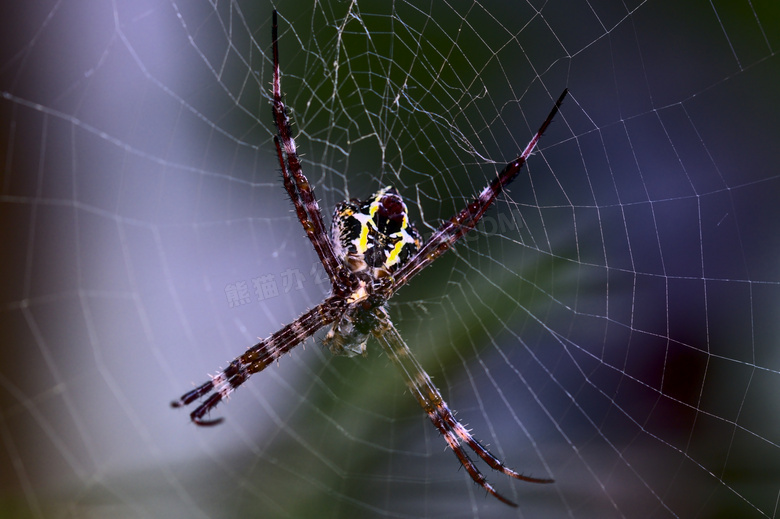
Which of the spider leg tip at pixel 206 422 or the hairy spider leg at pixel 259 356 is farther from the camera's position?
the hairy spider leg at pixel 259 356

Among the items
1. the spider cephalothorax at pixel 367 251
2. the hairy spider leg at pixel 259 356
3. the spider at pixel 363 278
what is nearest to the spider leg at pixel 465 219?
the spider at pixel 363 278

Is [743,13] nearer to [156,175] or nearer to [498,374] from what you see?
[498,374]

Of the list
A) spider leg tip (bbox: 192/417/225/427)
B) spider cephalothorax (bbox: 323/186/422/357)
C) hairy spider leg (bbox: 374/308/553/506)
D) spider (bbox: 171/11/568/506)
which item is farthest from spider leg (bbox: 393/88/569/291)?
spider leg tip (bbox: 192/417/225/427)

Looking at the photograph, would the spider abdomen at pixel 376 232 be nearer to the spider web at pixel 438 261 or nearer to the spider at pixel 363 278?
the spider at pixel 363 278

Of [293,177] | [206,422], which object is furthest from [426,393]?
[293,177]

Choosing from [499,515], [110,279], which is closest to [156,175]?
[110,279]

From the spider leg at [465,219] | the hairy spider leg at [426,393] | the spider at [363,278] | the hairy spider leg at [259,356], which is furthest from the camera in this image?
the hairy spider leg at [426,393]

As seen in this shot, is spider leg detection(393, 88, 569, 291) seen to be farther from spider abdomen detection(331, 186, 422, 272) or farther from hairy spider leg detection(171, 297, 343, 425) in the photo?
hairy spider leg detection(171, 297, 343, 425)
